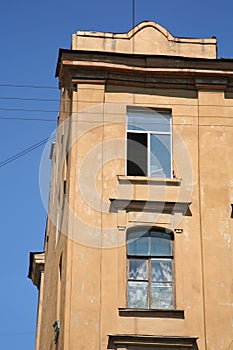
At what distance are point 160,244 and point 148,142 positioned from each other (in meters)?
3.05

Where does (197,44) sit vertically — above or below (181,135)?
above

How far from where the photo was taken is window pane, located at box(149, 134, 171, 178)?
22.0 metres

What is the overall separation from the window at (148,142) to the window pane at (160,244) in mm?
1769

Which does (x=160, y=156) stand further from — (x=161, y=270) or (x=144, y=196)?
(x=161, y=270)

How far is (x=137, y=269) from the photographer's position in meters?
20.7

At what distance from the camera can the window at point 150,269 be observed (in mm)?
20297

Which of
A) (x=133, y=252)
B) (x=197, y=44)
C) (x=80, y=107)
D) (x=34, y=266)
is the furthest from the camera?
(x=34, y=266)

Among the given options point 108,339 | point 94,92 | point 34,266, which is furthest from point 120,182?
point 34,266

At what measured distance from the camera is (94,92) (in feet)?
73.6

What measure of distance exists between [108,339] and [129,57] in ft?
26.2

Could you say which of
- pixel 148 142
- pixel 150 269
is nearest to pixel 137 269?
pixel 150 269

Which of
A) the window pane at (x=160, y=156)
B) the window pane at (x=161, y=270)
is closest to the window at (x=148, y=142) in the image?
the window pane at (x=160, y=156)

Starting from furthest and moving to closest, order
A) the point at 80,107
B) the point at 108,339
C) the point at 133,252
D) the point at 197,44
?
the point at 197,44, the point at 80,107, the point at 133,252, the point at 108,339

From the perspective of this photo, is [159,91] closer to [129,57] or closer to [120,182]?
[129,57]
